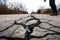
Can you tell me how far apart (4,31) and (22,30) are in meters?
0.28

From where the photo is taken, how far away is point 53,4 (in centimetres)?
487

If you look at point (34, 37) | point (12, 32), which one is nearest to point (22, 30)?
point (12, 32)

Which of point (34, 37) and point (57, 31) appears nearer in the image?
point (34, 37)

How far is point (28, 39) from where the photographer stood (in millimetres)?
2344

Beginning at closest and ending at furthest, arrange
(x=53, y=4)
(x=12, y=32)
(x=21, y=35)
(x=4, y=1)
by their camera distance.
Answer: (x=21, y=35) → (x=12, y=32) → (x=53, y=4) → (x=4, y=1)

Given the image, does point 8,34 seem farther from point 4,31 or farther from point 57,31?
point 57,31

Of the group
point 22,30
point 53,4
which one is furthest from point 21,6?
point 22,30

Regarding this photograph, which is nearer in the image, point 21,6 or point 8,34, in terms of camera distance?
point 8,34

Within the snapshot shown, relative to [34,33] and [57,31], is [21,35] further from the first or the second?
[57,31]

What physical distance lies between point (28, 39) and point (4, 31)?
0.47m

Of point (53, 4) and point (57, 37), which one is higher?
point (53, 4)

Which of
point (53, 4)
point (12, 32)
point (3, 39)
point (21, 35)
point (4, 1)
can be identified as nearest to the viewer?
point (3, 39)

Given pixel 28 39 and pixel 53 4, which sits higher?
pixel 53 4

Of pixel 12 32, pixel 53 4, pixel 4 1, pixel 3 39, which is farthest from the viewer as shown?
pixel 4 1
